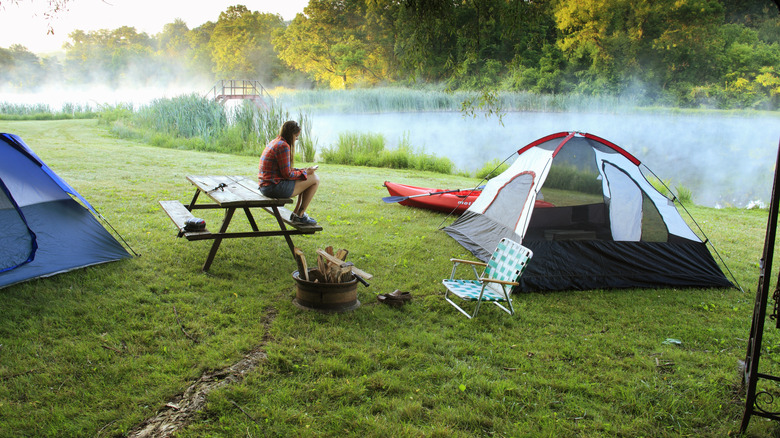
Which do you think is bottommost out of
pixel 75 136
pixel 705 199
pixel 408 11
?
pixel 705 199

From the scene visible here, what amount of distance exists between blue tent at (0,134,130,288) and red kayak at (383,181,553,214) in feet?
13.5

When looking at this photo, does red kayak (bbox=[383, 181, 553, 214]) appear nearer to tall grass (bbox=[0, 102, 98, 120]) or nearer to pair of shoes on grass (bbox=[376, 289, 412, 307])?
pair of shoes on grass (bbox=[376, 289, 412, 307])

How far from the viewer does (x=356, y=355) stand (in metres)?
2.90

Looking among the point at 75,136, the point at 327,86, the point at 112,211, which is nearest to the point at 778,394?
the point at 112,211

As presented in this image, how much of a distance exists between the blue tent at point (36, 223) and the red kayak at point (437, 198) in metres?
4.10

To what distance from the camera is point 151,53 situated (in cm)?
4019

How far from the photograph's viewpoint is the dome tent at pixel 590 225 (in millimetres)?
4445

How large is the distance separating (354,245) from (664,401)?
337cm

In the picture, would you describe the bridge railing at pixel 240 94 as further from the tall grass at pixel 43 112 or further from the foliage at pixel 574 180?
the foliage at pixel 574 180

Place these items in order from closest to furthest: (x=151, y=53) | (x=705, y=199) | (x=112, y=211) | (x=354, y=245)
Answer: (x=354, y=245) < (x=112, y=211) < (x=705, y=199) < (x=151, y=53)

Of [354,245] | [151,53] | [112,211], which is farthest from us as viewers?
[151,53]

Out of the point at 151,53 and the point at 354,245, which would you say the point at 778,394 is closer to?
the point at 354,245

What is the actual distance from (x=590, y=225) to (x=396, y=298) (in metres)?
2.61

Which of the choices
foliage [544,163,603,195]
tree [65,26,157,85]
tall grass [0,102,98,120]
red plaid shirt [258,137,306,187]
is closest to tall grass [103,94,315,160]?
tall grass [0,102,98,120]
